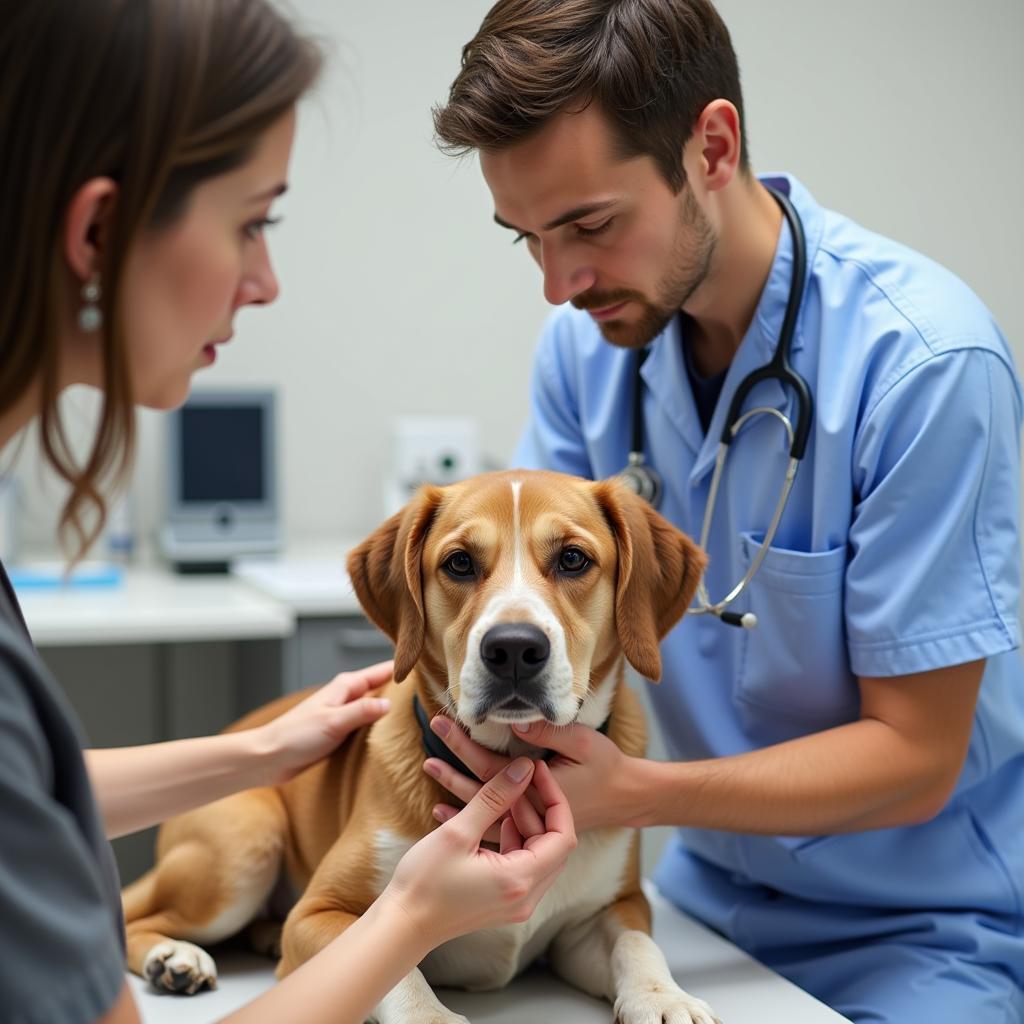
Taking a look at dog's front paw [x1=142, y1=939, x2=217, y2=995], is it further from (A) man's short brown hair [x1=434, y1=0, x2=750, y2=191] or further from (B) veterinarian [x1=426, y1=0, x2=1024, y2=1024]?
(A) man's short brown hair [x1=434, y1=0, x2=750, y2=191]

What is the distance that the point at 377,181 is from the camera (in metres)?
3.14

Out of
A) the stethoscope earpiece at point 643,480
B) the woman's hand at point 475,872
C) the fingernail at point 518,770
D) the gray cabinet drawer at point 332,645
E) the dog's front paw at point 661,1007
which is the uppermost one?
the stethoscope earpiece at point 643,480

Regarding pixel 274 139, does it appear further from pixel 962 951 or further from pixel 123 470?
pixel 962 951

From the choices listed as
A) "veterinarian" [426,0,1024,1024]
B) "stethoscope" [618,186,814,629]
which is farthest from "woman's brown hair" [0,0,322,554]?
"stethoscope" [618,186,814,629]

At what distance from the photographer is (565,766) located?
1195 millimetres

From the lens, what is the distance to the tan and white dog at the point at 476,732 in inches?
45.8

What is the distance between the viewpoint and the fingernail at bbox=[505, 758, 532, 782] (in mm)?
1101

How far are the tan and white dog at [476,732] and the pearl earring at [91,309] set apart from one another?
518mm

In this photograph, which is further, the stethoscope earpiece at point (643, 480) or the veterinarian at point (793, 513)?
the stethoscope earpiece at point (643, 480)

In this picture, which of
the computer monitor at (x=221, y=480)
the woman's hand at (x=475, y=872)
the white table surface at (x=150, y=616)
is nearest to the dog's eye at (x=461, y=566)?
the woman's hand at (x=475, y=872)

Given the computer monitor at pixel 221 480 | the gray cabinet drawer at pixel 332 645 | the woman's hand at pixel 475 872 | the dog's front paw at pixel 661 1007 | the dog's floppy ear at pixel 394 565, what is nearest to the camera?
the woman's hand at pixel 475 872

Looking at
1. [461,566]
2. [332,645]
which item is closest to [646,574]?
[461,566]

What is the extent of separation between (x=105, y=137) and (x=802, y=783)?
38.6 inches

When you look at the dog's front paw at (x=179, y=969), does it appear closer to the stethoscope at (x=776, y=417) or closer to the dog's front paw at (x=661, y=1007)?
the dog's front paw at (x=661, y=1007)
